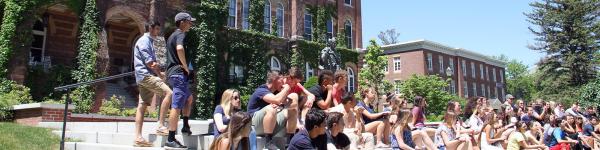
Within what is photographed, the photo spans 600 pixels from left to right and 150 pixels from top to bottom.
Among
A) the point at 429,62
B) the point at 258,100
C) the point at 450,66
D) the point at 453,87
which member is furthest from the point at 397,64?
the point at 258,100

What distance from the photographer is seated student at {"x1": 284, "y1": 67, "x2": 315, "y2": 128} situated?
7.99 meters

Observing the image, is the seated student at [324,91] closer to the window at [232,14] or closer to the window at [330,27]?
the window at [232,14]

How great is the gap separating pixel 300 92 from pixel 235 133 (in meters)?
2.97

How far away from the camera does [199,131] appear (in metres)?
8.51

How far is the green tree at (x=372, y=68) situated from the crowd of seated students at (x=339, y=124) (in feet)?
63.8

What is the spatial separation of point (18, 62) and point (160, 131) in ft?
44.0

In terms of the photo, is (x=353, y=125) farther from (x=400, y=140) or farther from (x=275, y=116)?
(x=275, y=116)

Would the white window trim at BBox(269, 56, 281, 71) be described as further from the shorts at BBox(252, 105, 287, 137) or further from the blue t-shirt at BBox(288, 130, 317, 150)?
the blue t-shirt at BBox(288, 130, 317, 150)

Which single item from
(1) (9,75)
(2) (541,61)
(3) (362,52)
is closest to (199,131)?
(1) (9,75)

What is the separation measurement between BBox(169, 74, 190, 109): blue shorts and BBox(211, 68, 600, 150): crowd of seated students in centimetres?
50

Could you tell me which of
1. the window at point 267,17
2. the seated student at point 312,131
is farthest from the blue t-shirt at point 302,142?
the window at point 267,17

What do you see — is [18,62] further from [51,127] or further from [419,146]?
[419,146]

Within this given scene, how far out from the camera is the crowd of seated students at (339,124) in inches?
233

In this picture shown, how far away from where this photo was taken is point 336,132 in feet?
21.3
